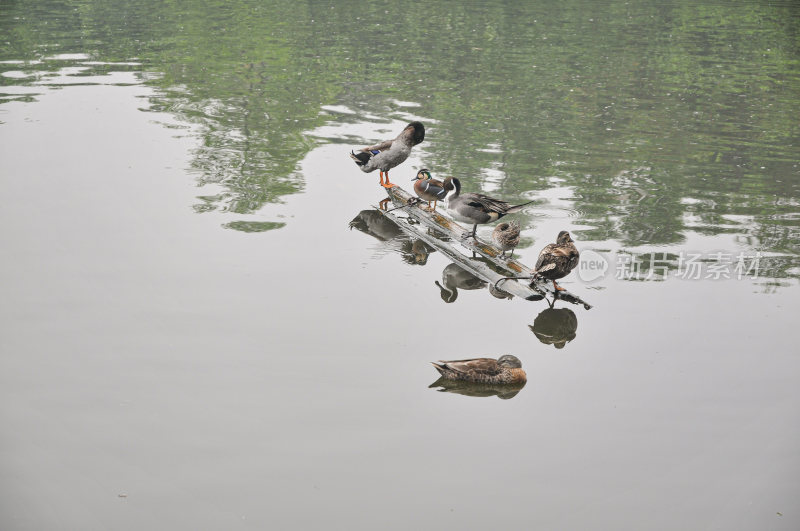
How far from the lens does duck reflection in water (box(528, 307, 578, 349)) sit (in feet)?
32.0

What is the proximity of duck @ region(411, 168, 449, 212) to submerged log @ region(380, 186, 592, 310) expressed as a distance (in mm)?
250

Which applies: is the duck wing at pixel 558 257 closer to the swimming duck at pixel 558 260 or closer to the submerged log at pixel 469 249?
the swimming duck at pixel 558 260

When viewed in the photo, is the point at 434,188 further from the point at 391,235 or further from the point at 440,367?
the point at 440,367

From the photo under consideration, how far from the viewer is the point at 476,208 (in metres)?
11.8

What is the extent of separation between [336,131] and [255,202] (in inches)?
215

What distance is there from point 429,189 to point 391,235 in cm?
104

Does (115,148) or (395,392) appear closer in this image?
(395,392)

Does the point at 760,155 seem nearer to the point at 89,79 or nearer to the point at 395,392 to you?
the point at 395,392

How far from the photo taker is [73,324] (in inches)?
383

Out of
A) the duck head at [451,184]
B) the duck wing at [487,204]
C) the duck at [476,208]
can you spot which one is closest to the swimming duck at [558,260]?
the duck at [476,208]

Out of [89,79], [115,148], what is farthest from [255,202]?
[89,79]

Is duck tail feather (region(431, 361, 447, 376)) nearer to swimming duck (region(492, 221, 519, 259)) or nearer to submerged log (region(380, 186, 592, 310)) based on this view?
submerged log (region(380, 186, 592, 310))

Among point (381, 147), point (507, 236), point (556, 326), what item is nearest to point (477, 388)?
point (556, 326)

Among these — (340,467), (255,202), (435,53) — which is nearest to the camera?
(340,467)
